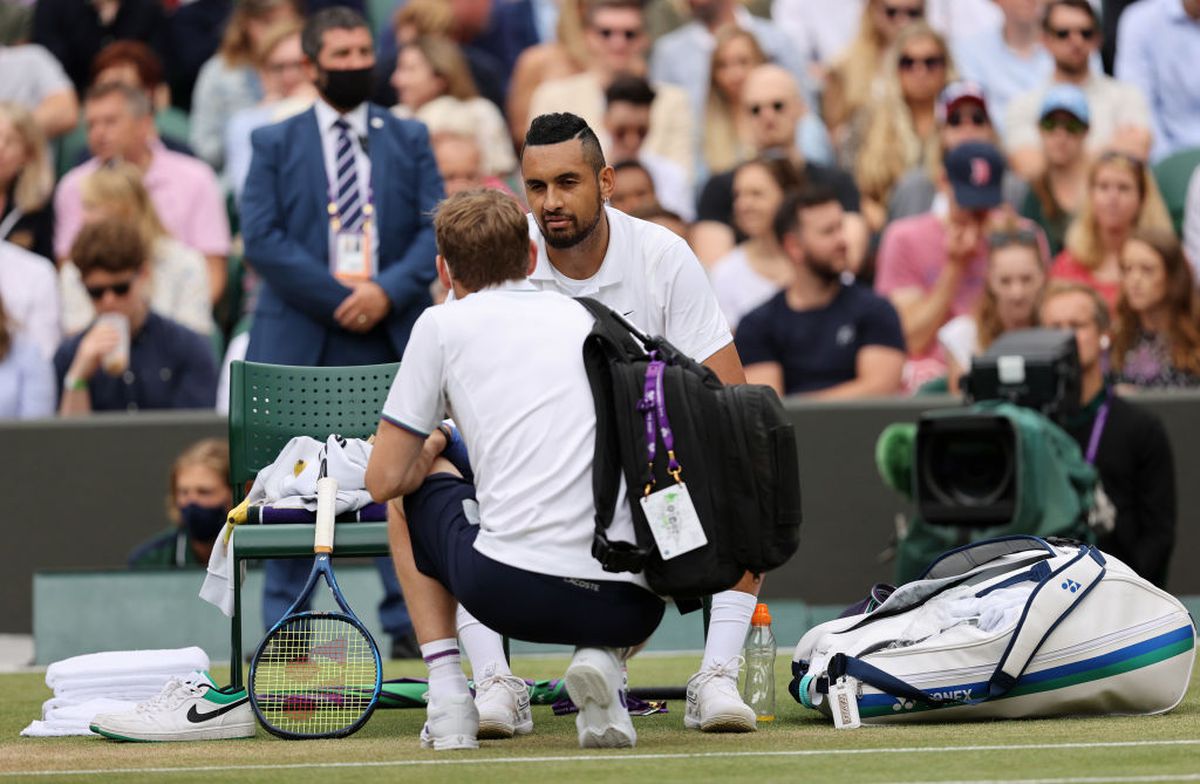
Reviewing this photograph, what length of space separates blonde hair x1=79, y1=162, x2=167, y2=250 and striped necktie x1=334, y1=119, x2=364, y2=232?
306cm

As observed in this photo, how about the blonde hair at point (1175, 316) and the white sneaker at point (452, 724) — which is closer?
the white sneaker at point (452, 724)

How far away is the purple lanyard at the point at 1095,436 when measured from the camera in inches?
327

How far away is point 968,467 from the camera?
771 cm

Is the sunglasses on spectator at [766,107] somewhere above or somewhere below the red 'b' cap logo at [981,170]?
above

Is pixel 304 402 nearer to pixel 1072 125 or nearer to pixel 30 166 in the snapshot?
pixel 1072 125

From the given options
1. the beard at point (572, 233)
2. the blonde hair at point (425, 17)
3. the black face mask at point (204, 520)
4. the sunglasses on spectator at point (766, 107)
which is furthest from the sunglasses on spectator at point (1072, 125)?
the beard at point (572, 233)

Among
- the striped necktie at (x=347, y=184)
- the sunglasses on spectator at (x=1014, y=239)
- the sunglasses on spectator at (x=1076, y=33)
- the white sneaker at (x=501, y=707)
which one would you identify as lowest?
the white sneaker at (x=501, y=707)

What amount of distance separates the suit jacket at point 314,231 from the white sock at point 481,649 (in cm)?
254

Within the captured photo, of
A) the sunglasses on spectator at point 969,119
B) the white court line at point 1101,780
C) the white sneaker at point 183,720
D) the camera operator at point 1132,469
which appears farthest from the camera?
the sunglasses on spectator at point 969,119

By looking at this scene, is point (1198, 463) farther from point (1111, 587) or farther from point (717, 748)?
point (717, 748)

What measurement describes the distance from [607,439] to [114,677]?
2.05 meters

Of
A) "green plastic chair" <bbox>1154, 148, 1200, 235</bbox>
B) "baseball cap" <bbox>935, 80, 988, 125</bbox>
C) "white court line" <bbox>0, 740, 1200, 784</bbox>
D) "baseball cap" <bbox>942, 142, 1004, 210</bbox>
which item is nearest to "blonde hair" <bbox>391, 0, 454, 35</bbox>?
"baseball cap" <bbox>935, 80, 988, 125</bbox>

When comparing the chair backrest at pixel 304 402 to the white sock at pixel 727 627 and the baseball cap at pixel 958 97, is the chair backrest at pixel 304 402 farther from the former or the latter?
the baseball cap at pixel 958 97

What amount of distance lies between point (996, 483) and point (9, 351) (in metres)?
5.24
